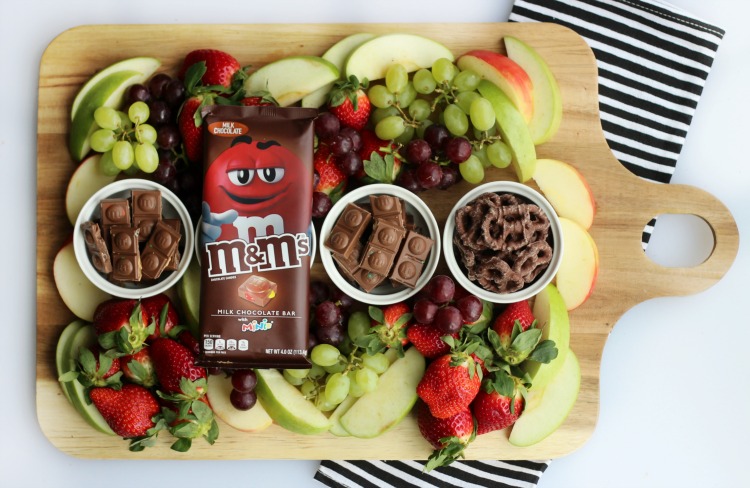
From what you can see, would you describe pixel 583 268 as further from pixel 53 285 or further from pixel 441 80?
pixel 53 285

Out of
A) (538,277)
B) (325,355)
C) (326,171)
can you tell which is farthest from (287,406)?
(538,277)

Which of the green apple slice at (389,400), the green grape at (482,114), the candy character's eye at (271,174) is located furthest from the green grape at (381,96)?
the green apple slice at (389,400)

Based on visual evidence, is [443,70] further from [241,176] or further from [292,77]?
[241,176]

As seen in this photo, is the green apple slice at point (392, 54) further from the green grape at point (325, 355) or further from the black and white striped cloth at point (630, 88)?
the green grape at point (325, 355)

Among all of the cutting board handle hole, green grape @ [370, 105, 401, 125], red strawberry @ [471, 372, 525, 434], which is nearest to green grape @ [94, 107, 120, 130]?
green grape @ [370, 105, 401, 125]

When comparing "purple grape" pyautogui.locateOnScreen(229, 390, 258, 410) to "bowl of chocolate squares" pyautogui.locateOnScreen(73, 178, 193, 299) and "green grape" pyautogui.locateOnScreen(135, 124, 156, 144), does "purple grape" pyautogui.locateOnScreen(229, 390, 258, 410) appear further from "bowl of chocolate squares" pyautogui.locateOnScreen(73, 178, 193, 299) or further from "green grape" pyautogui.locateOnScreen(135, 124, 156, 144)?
"green grape" pyautogui.locateOnScreen(135, 124, 156, 144)

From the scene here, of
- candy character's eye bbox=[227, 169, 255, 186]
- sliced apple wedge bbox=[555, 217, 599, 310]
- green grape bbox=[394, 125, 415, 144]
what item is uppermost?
green grape bbox=[394, 125, 415, 144]
